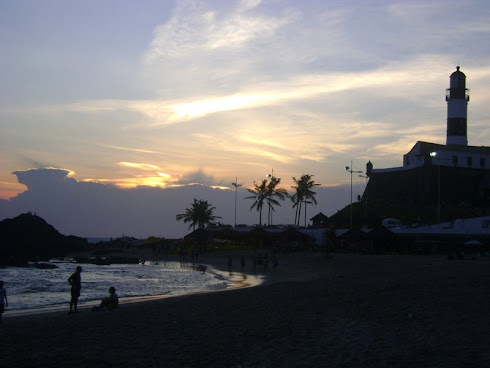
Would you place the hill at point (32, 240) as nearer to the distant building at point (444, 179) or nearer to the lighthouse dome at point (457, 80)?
the distant building at point (444, 179)

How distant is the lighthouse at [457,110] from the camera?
73.6 meters

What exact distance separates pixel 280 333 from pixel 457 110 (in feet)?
232

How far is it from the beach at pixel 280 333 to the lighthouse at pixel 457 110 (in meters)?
61.7

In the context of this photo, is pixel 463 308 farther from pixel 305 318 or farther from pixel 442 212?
pixel 442 212

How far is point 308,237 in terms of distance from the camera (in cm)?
5400

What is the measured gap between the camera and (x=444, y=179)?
222ft

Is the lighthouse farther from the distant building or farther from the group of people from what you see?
the group of people

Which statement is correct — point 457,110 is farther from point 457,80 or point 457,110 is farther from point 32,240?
point 32,240

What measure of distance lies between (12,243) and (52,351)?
6530 centimetres

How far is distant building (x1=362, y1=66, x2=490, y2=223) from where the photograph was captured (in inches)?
2589

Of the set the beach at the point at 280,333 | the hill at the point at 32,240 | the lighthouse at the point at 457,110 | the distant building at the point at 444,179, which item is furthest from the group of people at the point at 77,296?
the lighthouse at the point at 457,110

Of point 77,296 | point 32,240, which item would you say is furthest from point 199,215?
point 77,296

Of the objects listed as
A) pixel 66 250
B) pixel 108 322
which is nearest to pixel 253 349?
pixel 108 322

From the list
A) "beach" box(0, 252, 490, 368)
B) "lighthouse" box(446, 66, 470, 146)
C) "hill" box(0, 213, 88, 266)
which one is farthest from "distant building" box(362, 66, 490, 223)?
"beach" box(0, 252, 490, 368)
